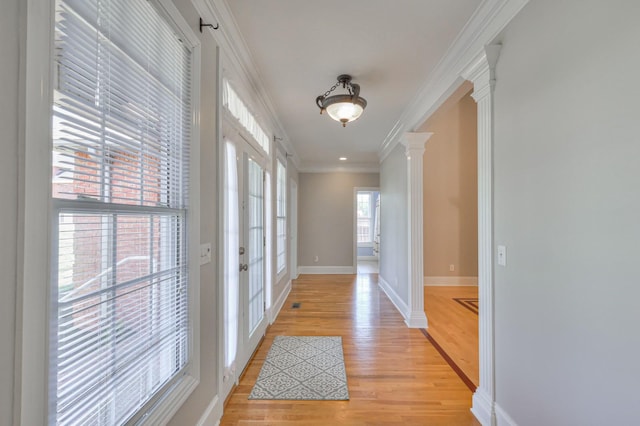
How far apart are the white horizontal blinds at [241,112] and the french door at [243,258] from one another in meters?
0.19

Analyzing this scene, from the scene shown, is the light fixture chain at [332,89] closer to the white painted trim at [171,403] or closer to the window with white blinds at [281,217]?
the window with white blinds at [281,217]

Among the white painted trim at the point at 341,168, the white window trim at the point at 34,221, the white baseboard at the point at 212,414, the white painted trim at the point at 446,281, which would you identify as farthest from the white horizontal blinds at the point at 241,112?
the white painted trim at the point at 446,281

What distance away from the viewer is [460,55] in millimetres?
2090

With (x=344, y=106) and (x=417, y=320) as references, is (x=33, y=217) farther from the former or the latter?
(x=417, y=320)

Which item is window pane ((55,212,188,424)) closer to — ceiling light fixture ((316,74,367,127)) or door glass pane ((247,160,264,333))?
door glass pane ((247,160,264,333))

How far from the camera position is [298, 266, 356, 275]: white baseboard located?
6770 mm

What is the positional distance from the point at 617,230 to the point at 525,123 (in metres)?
0.72

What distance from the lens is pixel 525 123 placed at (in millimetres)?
1507

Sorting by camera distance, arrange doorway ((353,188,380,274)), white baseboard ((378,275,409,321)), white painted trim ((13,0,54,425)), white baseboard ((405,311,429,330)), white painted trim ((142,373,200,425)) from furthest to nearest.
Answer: doorway ((353,188,380,274)) → white baseboard ((378,275,409,321)) → white baseboard ((405,311,429,330)) → white painted trim ((142,373,200,425)) → white painted trim ((13,0,54,425))

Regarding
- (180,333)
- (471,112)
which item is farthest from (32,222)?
(471,112)

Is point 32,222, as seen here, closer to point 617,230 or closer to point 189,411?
point 189,411

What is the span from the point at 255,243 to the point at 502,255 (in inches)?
85.6

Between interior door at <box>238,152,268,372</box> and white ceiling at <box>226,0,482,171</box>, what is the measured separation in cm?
86

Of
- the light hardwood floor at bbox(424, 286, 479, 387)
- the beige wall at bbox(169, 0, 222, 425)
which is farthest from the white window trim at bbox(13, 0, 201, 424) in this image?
the light hardwood floor at bbox(424, 286, 479, 387)
